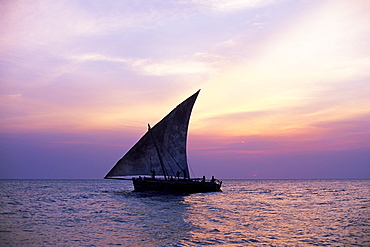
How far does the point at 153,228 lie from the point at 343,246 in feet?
37.2

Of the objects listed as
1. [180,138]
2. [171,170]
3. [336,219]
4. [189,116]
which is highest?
[189,116]

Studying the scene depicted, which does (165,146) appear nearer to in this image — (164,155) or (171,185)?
(164,155)

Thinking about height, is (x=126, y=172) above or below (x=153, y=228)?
above

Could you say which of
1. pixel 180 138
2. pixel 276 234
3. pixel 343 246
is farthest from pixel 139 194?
pixel 343 246

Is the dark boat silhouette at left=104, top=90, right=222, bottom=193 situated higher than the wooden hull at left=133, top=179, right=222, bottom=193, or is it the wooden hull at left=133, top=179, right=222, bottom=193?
the dark boat silhouette at left=104, top=90, right=222, bottom=193

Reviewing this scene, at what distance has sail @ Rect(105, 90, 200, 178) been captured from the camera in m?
51.9

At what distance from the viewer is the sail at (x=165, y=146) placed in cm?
5191

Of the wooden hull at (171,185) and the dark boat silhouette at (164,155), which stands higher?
the dark boat silhouette at (164,155)

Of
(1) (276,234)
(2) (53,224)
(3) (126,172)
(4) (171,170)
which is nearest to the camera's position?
(1) (276,234)

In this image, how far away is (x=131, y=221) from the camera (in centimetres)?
2661

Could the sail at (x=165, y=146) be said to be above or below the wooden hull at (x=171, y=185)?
above

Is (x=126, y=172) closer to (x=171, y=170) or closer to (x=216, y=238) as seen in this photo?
(x=171, y=170)

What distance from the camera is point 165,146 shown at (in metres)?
53.4

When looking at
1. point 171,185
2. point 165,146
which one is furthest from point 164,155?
point 171,185
